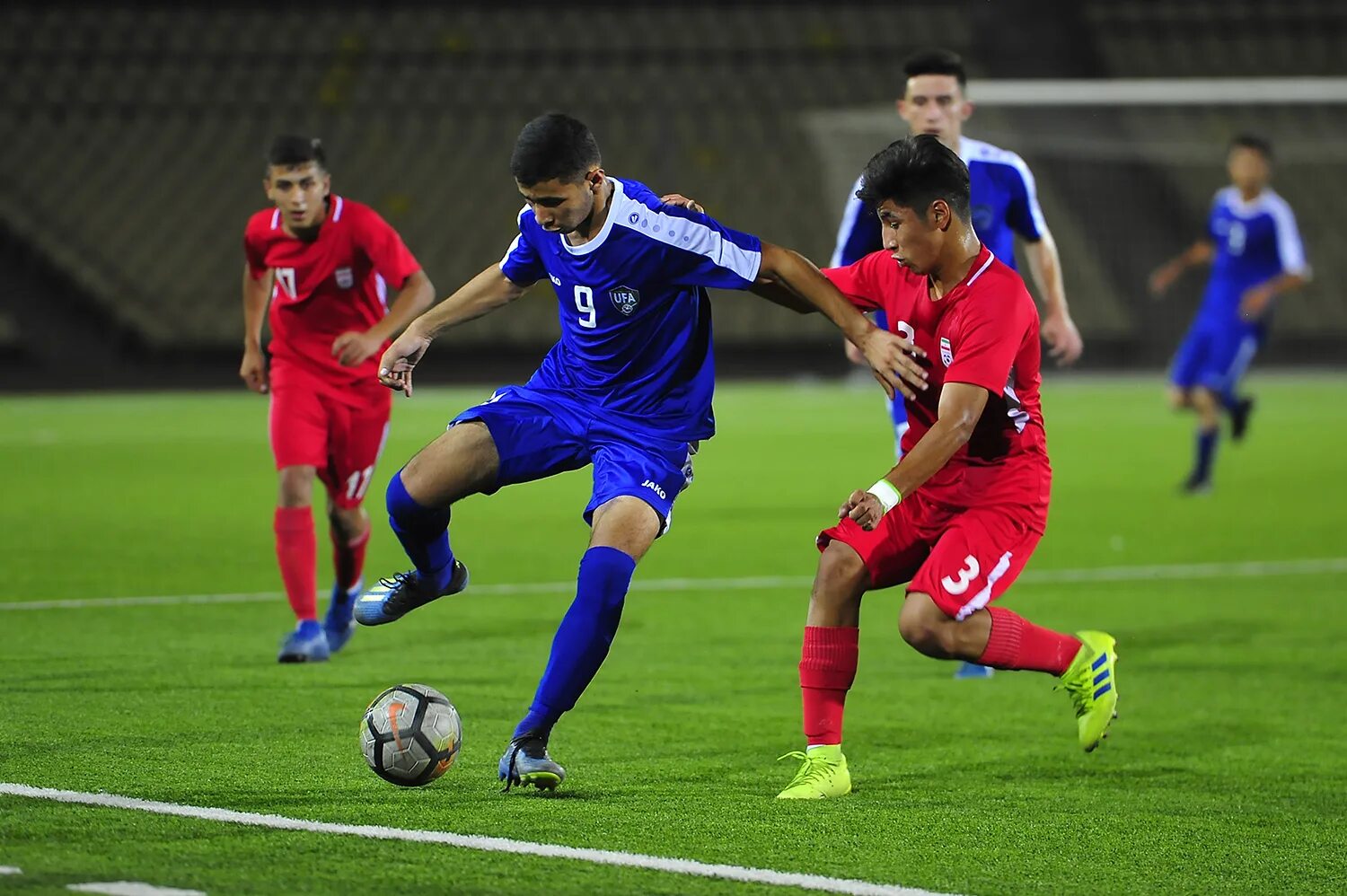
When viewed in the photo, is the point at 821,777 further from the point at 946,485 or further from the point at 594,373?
the point at 594,373

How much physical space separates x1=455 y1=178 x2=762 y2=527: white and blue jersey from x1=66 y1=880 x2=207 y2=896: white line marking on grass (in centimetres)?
180

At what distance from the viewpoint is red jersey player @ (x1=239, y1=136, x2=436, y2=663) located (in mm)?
7379

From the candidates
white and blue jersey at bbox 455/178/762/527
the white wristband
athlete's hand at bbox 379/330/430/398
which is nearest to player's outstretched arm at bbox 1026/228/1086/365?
white and blue jersey at bbox 455/178/762/527

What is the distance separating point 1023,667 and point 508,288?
6.28ft

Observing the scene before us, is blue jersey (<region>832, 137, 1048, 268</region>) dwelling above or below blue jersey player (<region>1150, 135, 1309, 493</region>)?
below

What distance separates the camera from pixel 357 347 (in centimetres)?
702

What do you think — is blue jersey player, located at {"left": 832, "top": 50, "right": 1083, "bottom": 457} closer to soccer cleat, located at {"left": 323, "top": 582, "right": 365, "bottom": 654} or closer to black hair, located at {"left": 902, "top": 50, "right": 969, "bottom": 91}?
black hair, located at {"left": 902, "top": 50, "right": 969, "bottom": 91}

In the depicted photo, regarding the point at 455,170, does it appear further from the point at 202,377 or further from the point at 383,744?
the point at 383,744

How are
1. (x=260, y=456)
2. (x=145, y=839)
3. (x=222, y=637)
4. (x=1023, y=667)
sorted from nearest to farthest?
(x=145, y=839)
(x=1023, y=667)
(x=222, y=637)
(x=260, y=456)

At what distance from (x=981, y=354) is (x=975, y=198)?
7.87ft

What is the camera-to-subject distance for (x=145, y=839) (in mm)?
4285

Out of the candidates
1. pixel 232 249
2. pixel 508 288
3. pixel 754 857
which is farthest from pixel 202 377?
pixel 754 857

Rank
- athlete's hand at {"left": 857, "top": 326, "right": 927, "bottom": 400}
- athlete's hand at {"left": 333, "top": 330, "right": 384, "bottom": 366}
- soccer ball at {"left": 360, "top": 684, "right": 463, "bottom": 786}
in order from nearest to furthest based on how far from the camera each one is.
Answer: soccer ball at {"left": 360, "top": 684, "right": 463, "bottom": 786}, athlete's hand at {"left": 857, "top": 326, "right": 927, "bottom": 400}, athlete's hand at {"left": 333, "top": 330, "right": 384, "bottom": 366}

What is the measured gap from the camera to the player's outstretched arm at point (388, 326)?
7.00m
